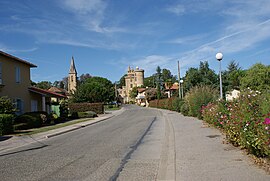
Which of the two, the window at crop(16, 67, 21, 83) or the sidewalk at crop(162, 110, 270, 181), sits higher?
the window at crop(16, 67, 21, 83)

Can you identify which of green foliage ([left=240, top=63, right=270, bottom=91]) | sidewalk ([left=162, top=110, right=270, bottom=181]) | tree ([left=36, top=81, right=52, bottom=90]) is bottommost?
sidewalk ([left=162, top=110, right=270, bottom=181])

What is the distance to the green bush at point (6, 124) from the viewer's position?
16.6 m

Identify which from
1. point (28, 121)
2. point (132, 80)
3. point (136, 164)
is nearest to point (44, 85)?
point (132, 80)

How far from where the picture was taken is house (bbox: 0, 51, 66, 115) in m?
22.1

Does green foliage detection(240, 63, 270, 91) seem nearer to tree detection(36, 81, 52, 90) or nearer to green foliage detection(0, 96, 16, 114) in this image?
green foliage detection(0, 96, 16, 114)

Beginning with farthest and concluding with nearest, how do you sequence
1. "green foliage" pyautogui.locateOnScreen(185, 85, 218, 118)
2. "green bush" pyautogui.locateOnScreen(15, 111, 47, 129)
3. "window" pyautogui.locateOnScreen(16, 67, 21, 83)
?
"window" pyautogui.locateOnScreen(16, 67, 21, 83)
"green foliage" pyautogui.locateOnScreen(185, 85, 218, 118)
"green bush" pyautogui.locateOnScreen(15, 111, 47, 129)

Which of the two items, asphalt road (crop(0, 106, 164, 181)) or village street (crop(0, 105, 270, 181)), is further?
asphalt road (crop(0, 106, 164, 181))

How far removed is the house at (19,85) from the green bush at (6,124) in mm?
3507

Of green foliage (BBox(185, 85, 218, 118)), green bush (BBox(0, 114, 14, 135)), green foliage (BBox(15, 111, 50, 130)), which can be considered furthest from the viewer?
green foliage (BBox(185, 85, 218, 118))

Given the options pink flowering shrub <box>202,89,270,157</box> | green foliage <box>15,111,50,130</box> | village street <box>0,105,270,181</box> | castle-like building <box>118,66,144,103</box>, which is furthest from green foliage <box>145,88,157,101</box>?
pink flowering shrub <box>202,89,270,157</box>

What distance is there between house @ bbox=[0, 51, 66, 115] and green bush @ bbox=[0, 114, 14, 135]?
3.51 metres

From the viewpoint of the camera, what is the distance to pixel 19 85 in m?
24.7

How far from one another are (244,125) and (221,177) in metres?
1.96

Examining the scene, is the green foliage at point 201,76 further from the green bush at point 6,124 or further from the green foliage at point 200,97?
the green bush at point 6,124
